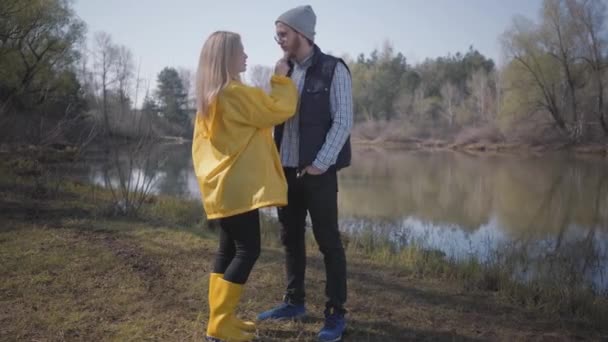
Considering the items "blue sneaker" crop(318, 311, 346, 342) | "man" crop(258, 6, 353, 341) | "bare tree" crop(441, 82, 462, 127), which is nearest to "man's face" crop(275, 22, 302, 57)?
"man" crop(258, 6, 353, 341)

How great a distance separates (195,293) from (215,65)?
171 centimetres

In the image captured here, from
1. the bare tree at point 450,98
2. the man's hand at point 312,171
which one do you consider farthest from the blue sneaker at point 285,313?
the bare tree at point 450,98

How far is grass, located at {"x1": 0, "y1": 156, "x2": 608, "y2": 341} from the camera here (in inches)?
108

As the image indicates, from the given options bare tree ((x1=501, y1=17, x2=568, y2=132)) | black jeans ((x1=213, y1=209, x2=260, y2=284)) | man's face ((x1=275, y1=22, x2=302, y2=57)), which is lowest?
black jeans ((x1=213, y1=209, x2=260, y2=284))

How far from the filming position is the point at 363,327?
2797mm

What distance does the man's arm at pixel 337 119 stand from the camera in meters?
2.48

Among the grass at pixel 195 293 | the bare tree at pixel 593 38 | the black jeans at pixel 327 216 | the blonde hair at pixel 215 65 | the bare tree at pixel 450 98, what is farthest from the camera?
the bare tree at pixel 450 98

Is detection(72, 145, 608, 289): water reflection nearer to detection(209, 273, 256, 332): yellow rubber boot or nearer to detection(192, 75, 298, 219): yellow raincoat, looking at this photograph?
detection(209, 273, 256, 332): yellow rubber boot

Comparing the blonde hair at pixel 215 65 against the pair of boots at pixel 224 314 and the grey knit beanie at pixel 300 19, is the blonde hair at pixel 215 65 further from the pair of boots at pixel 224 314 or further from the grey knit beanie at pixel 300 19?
the pair of boots at pixel 224 314

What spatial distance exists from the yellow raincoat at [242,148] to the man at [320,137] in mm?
166

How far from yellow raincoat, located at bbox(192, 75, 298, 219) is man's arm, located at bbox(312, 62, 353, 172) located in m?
0.22

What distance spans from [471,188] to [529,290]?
9.49 meters

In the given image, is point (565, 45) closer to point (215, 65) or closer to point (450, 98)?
point (450, 98)

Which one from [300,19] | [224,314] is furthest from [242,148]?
[224,314]
